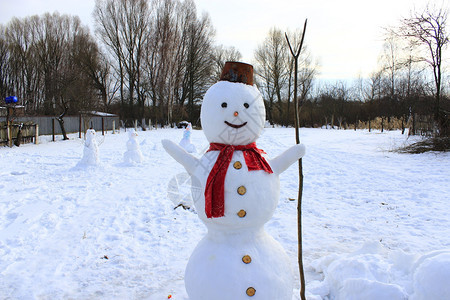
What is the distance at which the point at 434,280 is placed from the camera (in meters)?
2.07

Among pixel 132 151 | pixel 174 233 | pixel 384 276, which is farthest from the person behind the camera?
pixel 132 151

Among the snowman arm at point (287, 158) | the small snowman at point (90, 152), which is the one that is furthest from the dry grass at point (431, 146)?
the small snowman at point (90, 152)

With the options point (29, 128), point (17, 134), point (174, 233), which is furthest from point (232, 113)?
point (29, 128)

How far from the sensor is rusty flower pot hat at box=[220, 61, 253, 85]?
7.73ft

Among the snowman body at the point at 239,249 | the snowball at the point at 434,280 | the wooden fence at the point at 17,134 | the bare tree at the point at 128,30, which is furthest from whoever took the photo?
the bare tree at the point at 128,30

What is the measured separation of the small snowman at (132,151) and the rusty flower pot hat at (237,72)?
8938 millimetres

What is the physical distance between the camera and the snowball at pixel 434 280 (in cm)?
200

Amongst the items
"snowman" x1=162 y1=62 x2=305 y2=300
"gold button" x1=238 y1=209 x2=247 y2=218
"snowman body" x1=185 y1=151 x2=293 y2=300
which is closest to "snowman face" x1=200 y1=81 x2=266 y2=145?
"snowman" x1=162 y1=62 x2=305 y2=300

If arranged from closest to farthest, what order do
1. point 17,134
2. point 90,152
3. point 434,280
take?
point 434,280 → point 90,152 → point 17,134

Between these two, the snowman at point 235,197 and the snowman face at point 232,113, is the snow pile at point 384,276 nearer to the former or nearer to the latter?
the snowman at point 235,197

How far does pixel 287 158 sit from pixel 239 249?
2.57ft

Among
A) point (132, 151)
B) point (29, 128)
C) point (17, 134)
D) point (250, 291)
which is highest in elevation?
point (29, 128)

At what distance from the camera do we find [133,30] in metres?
32.2

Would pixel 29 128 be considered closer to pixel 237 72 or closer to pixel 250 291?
pixel 237 72
